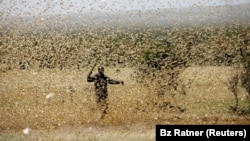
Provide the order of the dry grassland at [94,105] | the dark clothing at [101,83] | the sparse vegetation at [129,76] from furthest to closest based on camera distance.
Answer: the sparse vegetation at [129,76] → the dark clothing at [101,83] → the dry grassland at [94,105]

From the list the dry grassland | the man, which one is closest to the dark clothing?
the man

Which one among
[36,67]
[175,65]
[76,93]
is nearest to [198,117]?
[175,65]

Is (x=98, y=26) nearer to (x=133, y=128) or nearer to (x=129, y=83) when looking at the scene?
(x=129, y=83)

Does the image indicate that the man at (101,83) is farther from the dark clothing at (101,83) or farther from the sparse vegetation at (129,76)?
the sparse vegetation at (129,76)

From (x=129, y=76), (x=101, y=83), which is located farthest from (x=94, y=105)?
(x=129, y=76)

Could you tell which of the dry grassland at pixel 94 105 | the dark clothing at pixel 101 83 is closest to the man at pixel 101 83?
the dark clothing at pixel 101 83

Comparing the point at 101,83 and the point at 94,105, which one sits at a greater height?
the point at 101,83

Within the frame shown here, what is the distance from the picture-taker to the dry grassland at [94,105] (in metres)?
10.5

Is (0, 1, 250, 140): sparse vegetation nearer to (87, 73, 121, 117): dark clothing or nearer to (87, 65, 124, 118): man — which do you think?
(87, 65, 124, 118): man

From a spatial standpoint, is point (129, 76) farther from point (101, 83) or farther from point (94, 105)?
point (101, 83)

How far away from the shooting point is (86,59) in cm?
1589

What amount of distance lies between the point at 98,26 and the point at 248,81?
6.36 m

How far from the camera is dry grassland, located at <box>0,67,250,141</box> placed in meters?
10.5

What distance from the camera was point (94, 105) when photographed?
12.7 meters
